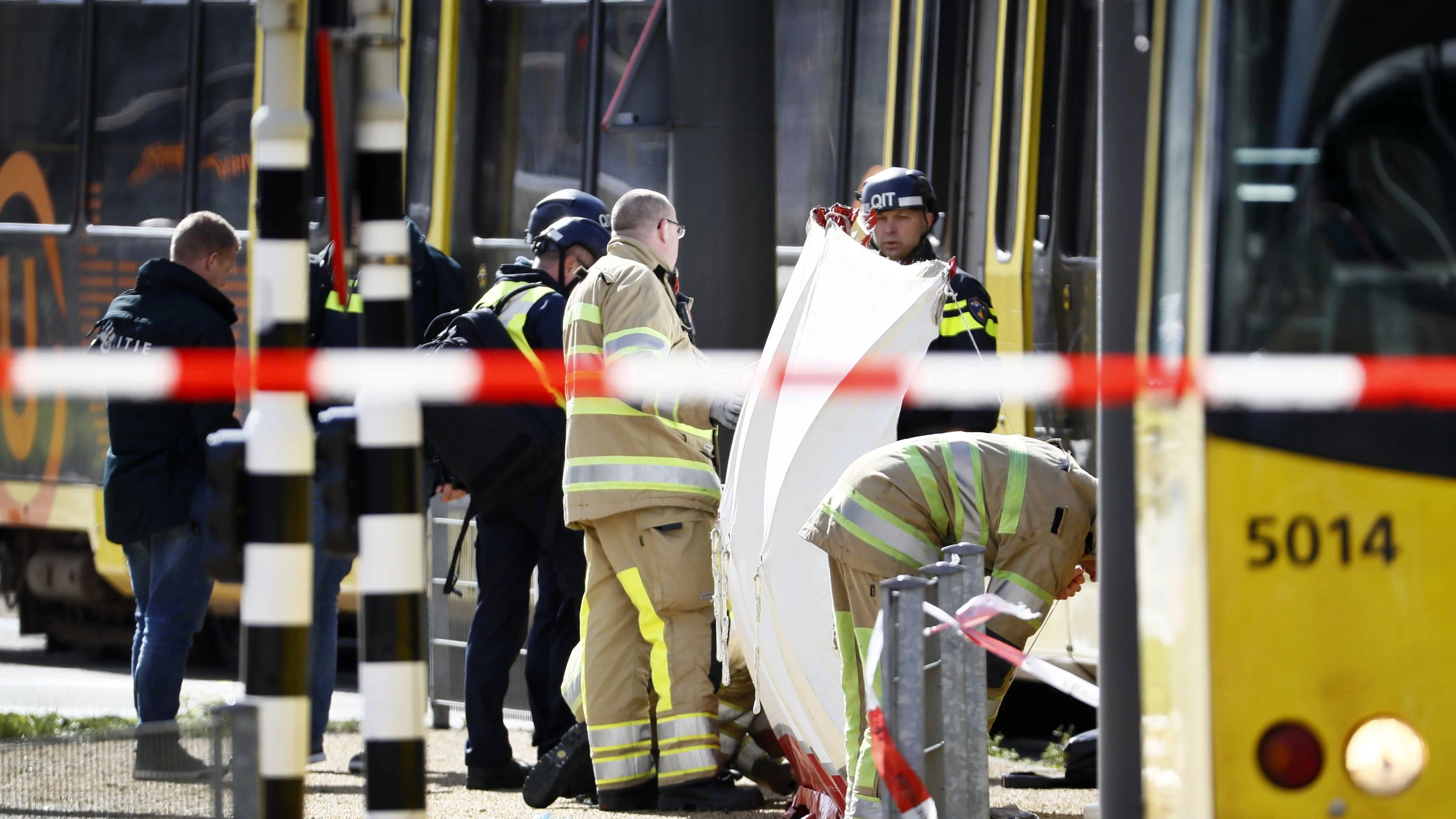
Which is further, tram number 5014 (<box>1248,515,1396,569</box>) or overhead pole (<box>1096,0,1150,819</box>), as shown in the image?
overhead pole (<box>1096,0,1150,819</box>)

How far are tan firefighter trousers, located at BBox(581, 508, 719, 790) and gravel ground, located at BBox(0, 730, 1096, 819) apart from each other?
0.18 metres

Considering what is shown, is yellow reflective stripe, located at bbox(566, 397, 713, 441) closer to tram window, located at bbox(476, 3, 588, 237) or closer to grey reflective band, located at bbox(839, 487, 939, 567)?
grey reflective band, located at bbox(839, 487, 939, 567)

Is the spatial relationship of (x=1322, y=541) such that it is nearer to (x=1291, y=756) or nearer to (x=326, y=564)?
(x=1291, y=756)

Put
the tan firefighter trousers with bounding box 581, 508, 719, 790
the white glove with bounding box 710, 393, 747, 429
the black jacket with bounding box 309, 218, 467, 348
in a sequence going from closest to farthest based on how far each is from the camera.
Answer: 1. the white glove with bounding box 710, 393, 747, 429
2. the tan firefighter trousers with bounding box 581, 508, 719, 790
3. the black jacket with bounding box 309, 218, 467, 348

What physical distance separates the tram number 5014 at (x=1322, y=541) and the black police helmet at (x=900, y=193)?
10.7 feet

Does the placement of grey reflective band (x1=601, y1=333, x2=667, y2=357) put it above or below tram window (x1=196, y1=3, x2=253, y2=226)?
A: below

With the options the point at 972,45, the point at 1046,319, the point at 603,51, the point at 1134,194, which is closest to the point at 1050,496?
the point at 1134,194

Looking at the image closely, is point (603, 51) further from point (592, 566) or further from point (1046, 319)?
point (592, 566)

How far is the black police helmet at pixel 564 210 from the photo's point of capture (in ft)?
22.0

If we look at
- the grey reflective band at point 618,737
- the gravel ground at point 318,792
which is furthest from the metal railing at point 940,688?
the grey reflective band at point 618,737

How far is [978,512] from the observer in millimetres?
4613

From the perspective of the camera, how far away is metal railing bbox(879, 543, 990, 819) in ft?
12.4

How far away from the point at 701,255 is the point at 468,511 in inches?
51.3

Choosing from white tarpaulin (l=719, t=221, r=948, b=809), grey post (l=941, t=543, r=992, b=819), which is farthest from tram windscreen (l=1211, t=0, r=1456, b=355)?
white tarpaulin (l=719, t=221, r=948, b=809)
